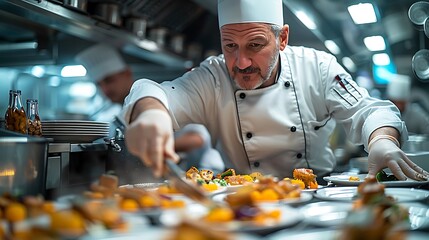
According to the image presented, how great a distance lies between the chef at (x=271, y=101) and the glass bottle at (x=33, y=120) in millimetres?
521

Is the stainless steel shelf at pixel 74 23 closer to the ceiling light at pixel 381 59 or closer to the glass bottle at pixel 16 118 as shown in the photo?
the glass bottle at pixel 16 118

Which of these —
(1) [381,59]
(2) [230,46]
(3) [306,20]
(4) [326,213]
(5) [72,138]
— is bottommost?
(4) [326,213]

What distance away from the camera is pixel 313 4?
3.79 m

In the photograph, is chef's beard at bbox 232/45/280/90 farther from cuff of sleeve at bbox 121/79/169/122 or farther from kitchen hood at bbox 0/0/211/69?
kitchen hood at bbox 0/0/211/69

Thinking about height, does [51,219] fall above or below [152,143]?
below

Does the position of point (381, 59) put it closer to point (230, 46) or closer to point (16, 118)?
point (230, 46)

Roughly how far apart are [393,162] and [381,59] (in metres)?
5.96

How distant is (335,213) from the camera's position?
1.04 meters

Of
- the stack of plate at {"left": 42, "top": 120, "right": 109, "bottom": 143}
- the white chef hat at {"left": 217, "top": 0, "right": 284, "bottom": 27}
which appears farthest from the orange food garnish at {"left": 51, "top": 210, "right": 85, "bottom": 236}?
the white chef hat at {"left": 217, "top": 0, "right": 284, "bottom": 27}

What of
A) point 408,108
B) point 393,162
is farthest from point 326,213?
point 408,108

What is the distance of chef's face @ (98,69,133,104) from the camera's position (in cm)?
433

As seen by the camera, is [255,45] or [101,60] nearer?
[255,45]

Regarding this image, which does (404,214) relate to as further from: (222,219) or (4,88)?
(4,88)

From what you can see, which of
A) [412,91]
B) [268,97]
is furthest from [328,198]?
[412,91]
